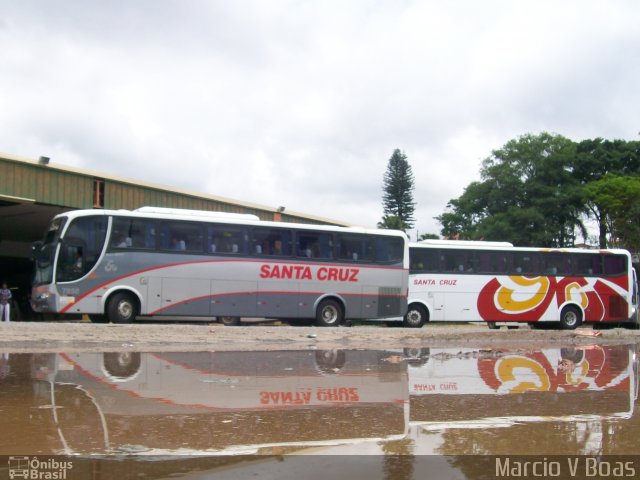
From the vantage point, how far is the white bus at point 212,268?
1648 centimetres

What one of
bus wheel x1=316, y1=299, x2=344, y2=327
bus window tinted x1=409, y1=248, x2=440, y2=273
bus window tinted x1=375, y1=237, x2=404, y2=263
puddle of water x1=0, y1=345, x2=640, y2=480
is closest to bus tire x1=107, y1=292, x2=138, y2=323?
bus wheel x1=316, y1=299, x2=344, y2=327

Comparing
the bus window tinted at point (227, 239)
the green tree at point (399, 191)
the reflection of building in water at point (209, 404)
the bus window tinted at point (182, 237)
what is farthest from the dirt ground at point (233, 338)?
the green tree at point (399, 191)

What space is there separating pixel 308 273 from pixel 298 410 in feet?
43.6

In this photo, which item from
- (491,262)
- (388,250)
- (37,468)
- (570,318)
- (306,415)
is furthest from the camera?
(570,318)

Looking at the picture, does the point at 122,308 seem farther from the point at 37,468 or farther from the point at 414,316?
the point at 37,468

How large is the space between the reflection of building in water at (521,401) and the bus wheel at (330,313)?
7.68m

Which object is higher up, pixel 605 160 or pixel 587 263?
pixel 605 160

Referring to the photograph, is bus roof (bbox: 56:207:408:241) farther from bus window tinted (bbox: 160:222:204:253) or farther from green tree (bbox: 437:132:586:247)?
green tree (bbox: 437:132:586:247)

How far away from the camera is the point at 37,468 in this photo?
400 cm

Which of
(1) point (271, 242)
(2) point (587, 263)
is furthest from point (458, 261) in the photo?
(1) point (271, 242)

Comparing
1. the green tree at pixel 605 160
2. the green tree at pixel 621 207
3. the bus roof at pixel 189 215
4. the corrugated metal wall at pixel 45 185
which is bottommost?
the bus roof at pixel 189 215

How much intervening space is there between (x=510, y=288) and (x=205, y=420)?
2050 centimetres

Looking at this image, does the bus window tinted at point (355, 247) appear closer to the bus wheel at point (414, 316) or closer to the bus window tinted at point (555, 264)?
the bus wheel at point (414, 316)

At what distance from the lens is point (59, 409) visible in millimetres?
5832
